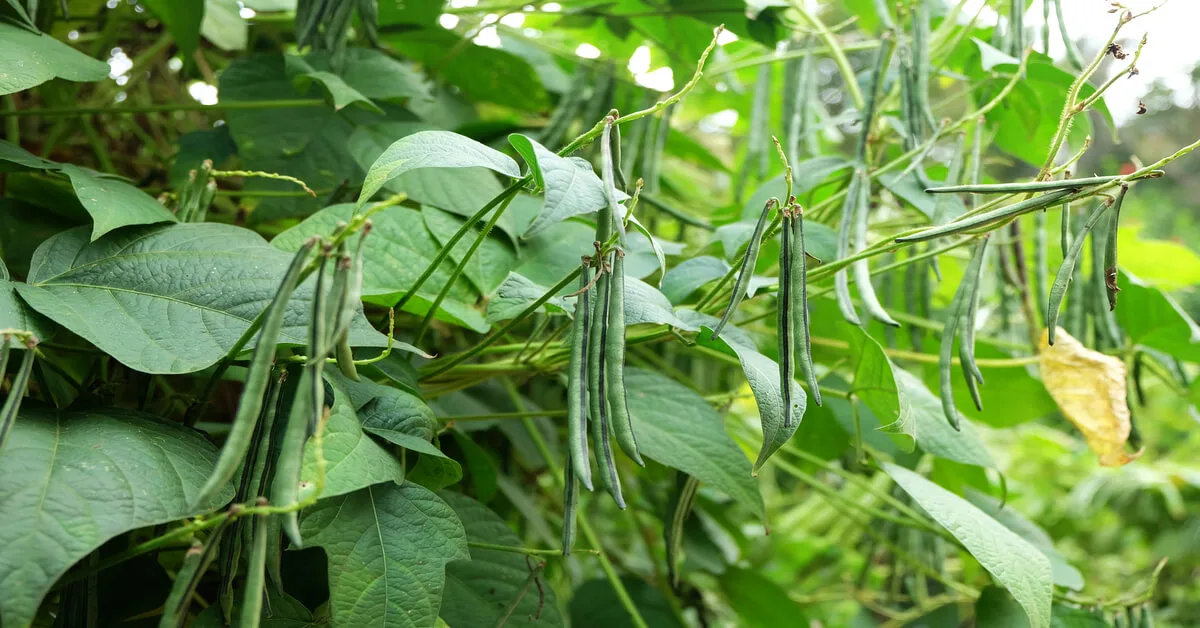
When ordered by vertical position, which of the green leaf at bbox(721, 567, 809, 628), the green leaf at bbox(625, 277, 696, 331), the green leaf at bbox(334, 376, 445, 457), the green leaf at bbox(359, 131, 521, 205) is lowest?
the green leaf at bbox(721, 567, 809, 628)

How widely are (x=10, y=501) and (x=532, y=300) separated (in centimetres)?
28

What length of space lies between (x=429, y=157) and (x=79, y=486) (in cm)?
21

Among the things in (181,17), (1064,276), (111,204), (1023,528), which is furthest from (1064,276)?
(181,17)

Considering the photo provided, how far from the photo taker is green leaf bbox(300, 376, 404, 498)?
370 millimetres

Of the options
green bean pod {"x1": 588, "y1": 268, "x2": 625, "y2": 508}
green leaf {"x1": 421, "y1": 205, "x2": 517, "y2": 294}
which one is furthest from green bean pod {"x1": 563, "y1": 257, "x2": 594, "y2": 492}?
green leaf {"x1": 421, "y1": 205, "x2": 517, "y2": 294}

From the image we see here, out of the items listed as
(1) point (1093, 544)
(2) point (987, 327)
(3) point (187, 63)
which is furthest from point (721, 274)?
(1) point (1093, 544)

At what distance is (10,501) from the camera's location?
0.32 metres

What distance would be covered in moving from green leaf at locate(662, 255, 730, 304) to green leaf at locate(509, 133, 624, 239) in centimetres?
19

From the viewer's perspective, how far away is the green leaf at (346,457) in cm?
37

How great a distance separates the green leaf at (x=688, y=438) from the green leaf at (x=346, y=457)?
7.5 inches

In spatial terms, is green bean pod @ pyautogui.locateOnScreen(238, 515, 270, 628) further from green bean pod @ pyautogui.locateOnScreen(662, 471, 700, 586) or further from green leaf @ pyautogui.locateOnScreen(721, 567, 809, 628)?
green leaf @ pyautogui.locateOnScreen(721, 567, 809, 628)

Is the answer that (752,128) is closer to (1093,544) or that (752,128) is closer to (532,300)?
(532,300)

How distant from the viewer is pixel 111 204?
1.57ft

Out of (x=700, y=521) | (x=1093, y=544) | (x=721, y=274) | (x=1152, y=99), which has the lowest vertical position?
(x=1093, y=544)
